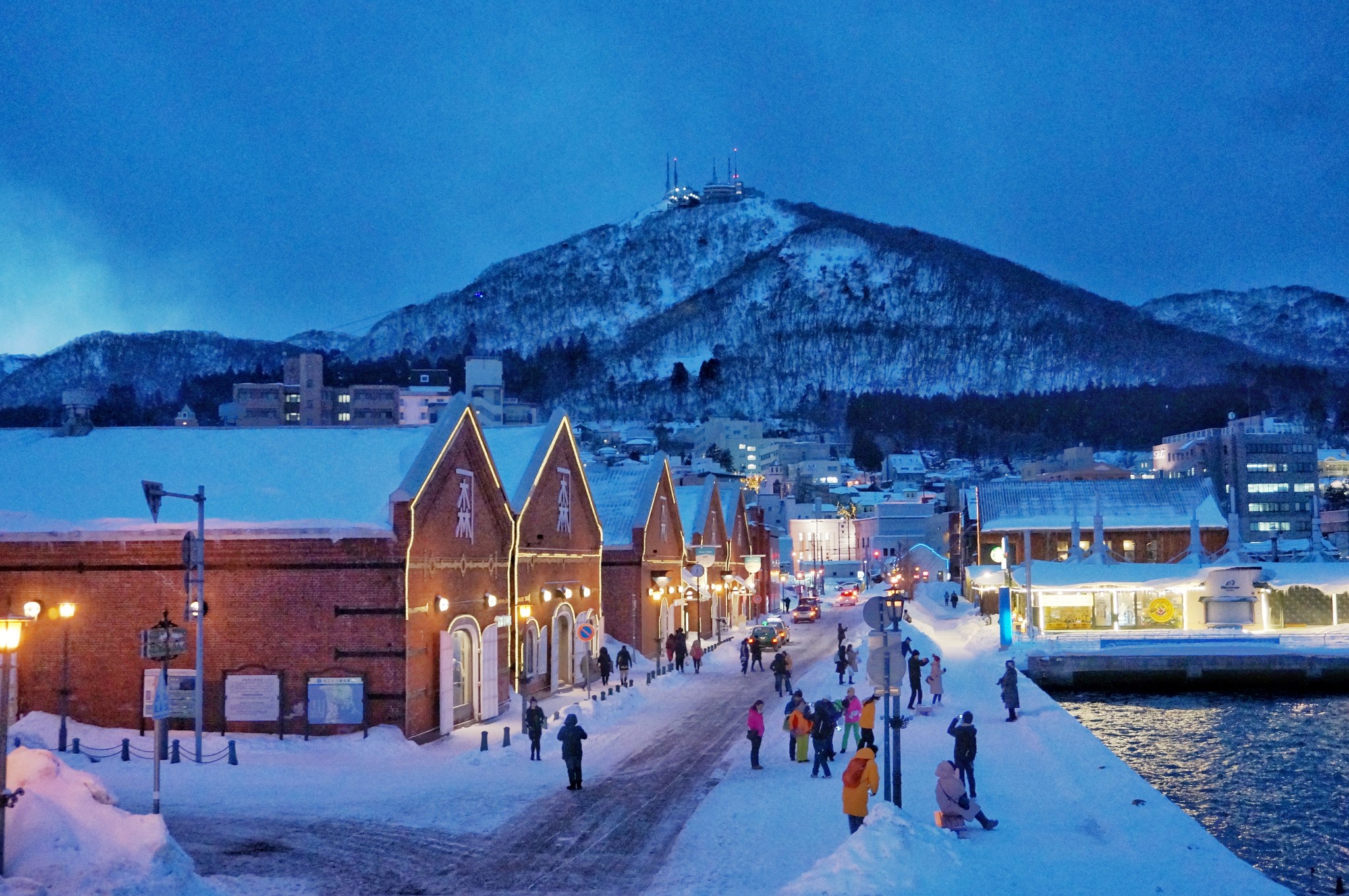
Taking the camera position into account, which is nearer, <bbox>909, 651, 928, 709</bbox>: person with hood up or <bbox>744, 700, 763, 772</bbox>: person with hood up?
<bbox>744, 700, 763, 772</bbox>: person with hood up

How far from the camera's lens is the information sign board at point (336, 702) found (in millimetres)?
23984

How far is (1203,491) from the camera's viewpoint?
2970 inches

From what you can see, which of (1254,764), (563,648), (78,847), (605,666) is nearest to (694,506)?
(563,648)

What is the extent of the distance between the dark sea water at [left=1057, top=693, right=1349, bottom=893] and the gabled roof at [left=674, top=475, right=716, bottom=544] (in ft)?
71.5

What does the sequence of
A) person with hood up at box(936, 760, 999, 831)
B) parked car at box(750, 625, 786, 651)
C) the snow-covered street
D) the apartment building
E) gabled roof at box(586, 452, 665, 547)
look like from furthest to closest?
the apartment building
parked car at box(750, 625, 786, 651)
gabled roof at box(586, 452, 665, 547)
person with hood up at box(936, 760, 999, 831)
the snow-covered street

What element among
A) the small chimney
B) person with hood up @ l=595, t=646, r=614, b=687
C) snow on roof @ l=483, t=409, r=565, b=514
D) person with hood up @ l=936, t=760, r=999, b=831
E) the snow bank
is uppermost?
the small chimney

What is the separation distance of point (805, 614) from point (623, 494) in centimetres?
3138

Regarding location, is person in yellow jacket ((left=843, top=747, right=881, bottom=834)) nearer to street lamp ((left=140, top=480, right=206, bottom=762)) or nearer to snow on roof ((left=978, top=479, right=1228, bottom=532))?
street lamp ((left=140, top=480, right=206, bottom=762))

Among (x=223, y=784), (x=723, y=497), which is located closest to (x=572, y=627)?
(x=223, y=784)

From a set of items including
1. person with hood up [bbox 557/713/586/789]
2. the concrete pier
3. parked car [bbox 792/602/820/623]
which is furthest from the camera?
parked car [bbox 792/602/820/623]

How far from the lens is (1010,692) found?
2794 centimetres

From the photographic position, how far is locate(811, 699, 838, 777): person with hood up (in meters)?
21.5

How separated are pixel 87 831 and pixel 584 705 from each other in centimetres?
1736

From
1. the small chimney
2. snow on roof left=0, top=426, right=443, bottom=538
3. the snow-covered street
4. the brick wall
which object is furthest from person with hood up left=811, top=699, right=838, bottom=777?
the small chimney
